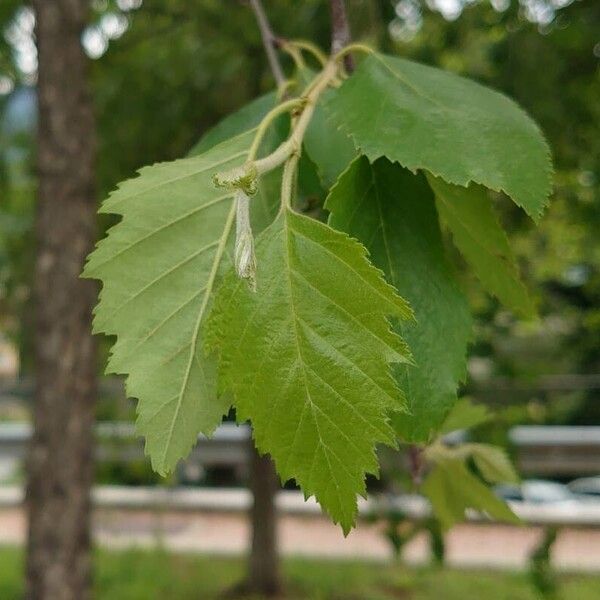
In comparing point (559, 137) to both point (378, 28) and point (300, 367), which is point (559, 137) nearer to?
point (378, 28)

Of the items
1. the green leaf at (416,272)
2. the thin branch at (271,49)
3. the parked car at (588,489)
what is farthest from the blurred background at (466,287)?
the green leaf at (416,272)

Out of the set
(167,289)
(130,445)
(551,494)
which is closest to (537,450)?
(551,494)

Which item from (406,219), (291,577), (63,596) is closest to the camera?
(406,219)

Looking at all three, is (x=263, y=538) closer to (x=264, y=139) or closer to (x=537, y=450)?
(x=537, y=450)

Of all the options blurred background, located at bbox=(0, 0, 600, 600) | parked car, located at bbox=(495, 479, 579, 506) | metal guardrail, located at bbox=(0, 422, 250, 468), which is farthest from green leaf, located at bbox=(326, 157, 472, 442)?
parked car, located at bbox=(495, 479, 579, 506)

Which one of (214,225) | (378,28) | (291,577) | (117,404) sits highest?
(378,28)

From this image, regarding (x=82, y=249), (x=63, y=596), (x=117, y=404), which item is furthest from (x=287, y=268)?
(x=117, y=404)

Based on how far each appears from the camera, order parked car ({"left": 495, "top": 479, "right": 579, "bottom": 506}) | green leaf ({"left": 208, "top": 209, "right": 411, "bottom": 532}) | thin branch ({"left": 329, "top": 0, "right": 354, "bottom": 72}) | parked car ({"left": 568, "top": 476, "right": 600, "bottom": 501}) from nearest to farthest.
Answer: green leaf ({"left": 208, "top": 209, "right": 411, "bottom": 532}) → thin branch ({"left": 329, "top": 0, "right": 354, "bottom": 72}) → parked car ({"left": 495, "top": 479, "right": 579, "bottom": 506}) → parked car ({"left": 568, "top": 476, "right": 600, "bottom": 501})

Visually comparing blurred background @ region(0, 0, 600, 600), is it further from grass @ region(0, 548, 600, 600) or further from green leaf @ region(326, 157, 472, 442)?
green leaf @ region(326, 157, 472, 442)
